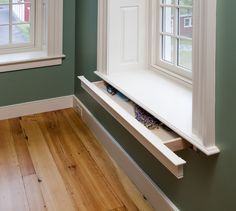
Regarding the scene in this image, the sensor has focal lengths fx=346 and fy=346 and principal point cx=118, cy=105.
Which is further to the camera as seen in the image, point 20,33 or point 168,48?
point 20,33

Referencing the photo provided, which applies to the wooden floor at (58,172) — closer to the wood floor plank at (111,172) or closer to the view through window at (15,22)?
the wood floor plank at (111,172)

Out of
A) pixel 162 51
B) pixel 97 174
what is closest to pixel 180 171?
pixel 97 174

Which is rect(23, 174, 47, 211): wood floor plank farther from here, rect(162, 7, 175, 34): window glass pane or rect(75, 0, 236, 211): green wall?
rect(162, 7, 175, 34): window glass pane

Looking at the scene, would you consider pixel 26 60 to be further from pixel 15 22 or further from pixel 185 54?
pixel 185 54

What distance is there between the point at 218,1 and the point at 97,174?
1419 mm

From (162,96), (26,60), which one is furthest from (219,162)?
(26,60)

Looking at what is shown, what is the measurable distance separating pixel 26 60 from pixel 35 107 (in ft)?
1.52

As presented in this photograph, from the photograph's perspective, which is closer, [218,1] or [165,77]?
[218,1]

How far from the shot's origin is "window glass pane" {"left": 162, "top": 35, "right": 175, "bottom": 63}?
2307 mm

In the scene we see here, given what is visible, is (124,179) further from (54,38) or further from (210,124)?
(54,38)

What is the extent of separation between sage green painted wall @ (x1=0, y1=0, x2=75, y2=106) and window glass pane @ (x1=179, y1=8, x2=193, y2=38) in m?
1.29

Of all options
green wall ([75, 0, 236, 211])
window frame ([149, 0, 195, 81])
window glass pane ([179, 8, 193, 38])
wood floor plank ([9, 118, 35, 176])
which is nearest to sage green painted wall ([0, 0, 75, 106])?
wood floor plank ([9, 118, 35, 176])

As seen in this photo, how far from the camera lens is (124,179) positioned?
2.26 m

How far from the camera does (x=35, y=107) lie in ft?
10.7
